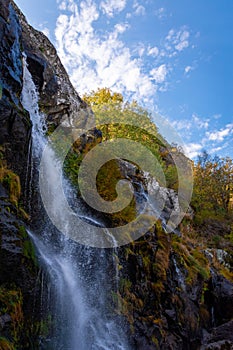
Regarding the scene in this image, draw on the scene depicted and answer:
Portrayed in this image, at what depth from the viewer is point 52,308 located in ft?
17.5

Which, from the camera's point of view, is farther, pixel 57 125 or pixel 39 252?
pixel 57 125

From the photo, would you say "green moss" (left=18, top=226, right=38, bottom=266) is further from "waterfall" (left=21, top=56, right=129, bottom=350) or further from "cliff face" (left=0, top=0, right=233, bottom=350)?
Answer: "waterfall" (left=21, top=56, right=129, bottom=350)

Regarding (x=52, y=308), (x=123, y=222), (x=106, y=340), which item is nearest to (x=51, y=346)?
(x=52, y=308)

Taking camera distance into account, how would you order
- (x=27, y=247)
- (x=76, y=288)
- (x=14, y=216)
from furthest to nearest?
(x=76, y=288), (x=14, y=216), (x=27, y=247)

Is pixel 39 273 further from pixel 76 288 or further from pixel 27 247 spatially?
pixel 76 288

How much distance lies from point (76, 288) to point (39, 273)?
1.25 metres

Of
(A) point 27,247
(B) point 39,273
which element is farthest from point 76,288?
(A) point 27,247

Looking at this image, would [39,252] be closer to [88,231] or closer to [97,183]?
[88,231]

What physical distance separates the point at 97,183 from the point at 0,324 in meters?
5.45

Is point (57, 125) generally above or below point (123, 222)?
above

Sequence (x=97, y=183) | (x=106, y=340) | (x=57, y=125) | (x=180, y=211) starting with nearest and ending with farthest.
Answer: (x=106, y=340)
(x=97, y=183)
(x=57, y=125)
(x=180, y=211)

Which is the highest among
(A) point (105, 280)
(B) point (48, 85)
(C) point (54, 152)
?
(B) point (48, 85)

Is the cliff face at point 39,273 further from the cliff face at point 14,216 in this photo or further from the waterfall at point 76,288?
the waterfall at point 76,288

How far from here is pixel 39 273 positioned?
509cm
